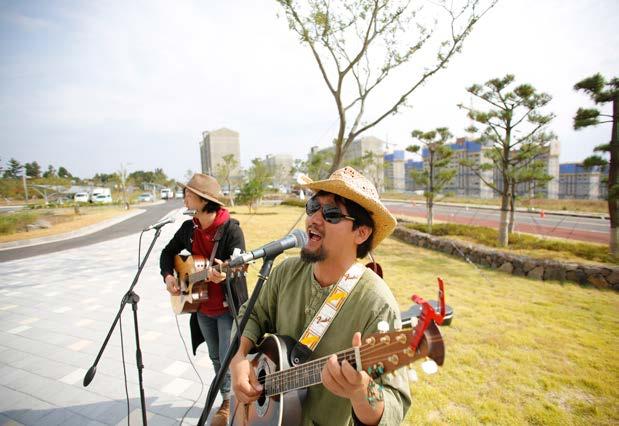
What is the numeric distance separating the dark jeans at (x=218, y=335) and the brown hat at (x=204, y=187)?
4.06 feet

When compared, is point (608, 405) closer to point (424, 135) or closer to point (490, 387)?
point (490, 387)

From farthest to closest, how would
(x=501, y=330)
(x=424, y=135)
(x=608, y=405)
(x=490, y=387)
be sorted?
(x=424, y=135), (x=501, y=330), (x=490, y=387), (x=608, y=405)

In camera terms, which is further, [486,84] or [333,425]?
[486,84]

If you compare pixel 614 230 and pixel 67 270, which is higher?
pixel 614 230

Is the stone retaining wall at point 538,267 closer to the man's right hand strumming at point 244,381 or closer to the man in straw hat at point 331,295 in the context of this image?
the man in straw hat at point 331,295

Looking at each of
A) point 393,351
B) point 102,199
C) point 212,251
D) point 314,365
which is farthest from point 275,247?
point 102,199

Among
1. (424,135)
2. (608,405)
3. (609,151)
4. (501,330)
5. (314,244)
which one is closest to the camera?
(314,244)

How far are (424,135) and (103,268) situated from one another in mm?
13904

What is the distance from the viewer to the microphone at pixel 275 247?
172 centimetres

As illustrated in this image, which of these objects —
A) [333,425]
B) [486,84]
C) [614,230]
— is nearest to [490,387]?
[333,425]

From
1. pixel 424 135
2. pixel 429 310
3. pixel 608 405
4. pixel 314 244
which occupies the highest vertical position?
pixel 424 135

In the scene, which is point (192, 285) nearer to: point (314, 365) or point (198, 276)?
point (198, 276)

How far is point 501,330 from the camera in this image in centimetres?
506

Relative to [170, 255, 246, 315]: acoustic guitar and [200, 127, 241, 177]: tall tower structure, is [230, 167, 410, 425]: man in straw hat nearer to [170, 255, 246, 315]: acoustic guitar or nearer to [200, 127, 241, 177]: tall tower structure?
[170, 255, 246, 315]: acoustic guitar
